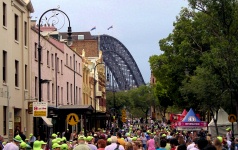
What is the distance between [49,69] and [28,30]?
9.01 metres

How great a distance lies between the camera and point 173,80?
61875 millimetres

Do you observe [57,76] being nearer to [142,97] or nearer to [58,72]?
[58,72]

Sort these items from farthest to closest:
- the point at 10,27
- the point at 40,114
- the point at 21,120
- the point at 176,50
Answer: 1. the point at 176,50
2. the point at 21,120
3. the point at 10,27
4. the point at 40,114

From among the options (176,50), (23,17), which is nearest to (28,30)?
(23,17)

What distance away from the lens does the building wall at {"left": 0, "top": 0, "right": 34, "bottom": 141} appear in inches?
1289

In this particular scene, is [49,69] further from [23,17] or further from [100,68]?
[100,68]

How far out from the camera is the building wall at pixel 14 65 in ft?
107

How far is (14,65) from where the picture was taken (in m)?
35.2

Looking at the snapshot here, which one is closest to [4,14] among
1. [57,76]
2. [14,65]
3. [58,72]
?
[14,65]

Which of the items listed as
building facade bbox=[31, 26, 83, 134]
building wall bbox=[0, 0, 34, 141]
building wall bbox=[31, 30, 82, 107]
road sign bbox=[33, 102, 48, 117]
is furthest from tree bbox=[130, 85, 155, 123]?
road sign bbox=[33, 102, 48, 117]

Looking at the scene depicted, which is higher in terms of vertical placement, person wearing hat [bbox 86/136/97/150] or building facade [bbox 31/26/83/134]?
building facade [bbox 31/26/83/134]

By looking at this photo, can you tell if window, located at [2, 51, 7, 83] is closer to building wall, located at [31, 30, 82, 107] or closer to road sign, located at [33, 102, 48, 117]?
road sign, located at [33, 102, 48, 117]

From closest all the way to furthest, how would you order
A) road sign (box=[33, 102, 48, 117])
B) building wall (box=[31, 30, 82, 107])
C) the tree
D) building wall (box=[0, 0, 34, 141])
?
road sign (box=[33, 102, 48, 117])
building wall (box=[0, 0, 34, 141])
building wall (box=[31, 30, 82, 107])
the tree

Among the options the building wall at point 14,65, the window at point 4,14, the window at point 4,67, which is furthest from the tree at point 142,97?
the window at point 4,14
